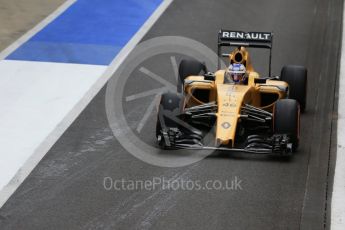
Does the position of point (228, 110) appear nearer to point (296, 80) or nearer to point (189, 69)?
point (296, 80)

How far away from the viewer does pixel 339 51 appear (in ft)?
63.0

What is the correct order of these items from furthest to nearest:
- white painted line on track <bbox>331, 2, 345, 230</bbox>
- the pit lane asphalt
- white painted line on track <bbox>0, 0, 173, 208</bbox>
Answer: white painted line on track <bbox>0, 0, 173, 208</bbox> → white painted line on track <bbox>331, 2, 345, 230</bbox> → the pit lane asphalt

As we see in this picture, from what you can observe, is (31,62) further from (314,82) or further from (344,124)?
(344,124)

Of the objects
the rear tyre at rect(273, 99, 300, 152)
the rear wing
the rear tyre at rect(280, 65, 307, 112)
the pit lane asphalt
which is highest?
the rear wing

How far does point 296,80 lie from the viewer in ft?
47.1

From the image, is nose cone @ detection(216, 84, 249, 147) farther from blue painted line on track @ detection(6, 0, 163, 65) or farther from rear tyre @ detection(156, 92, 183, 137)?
blue painted line on track @ detection(6, 0, 163, 65)

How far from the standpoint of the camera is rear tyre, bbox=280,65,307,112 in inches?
565

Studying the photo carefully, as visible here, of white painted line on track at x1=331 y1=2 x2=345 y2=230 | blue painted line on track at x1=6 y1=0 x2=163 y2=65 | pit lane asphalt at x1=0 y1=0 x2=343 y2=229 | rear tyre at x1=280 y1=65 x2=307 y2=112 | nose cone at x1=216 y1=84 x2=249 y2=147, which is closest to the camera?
pit lane asphalt at x1=0 y1=0 x2=343 y2=229

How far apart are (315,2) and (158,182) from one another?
12895 mm

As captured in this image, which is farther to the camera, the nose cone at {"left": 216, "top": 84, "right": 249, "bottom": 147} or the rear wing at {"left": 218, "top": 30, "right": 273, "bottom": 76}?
the rear wing at {"left": 218, "top": 30, "right": 273, "bottom": 76}

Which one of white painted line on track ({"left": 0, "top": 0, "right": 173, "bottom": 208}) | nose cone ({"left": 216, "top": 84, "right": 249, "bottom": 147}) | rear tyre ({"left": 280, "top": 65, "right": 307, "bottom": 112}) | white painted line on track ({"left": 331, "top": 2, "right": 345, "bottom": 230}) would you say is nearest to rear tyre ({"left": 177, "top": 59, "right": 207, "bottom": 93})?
rear tyre ({"left": 280, "top": 65, "right": 307, "bottom": 112})

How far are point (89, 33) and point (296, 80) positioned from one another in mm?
7201

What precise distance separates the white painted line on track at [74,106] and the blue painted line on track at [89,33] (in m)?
0.16

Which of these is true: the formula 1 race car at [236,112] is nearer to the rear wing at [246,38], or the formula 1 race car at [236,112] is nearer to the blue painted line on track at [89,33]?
the rear wing at [246,38]
